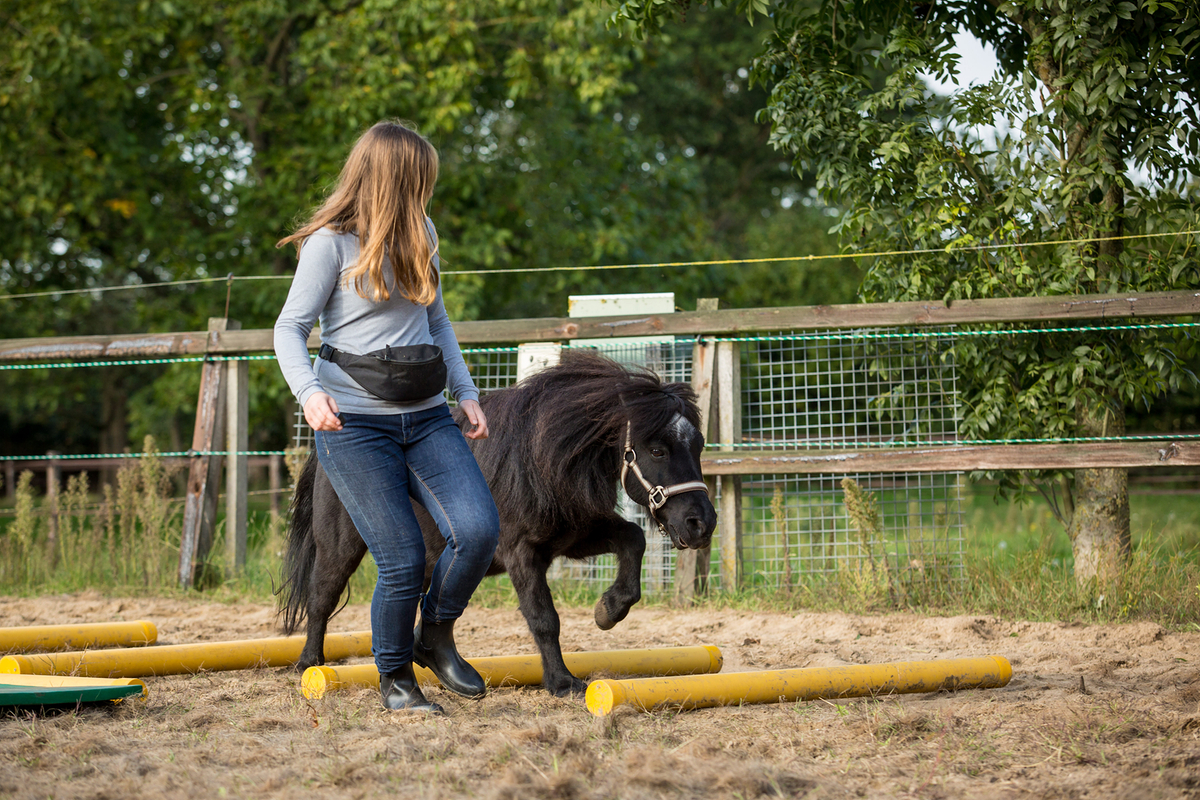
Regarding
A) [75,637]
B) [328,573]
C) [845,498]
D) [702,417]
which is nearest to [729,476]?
[702,417]

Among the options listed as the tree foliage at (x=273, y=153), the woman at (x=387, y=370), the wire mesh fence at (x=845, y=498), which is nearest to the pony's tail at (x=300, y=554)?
the woman at (x=387, y=370)

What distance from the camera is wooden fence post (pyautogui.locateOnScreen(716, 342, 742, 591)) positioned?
5.65 metres

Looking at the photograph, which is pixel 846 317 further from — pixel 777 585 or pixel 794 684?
pixel 794 684

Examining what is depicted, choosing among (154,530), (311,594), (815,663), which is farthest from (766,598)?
(154,530)

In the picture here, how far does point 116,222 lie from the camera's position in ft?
40.4

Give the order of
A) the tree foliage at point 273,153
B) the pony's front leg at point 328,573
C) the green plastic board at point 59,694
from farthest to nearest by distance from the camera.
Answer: the tree foliage at point 273,153, the pony's front leg at point 328,573, the green plastic board at point 59,694

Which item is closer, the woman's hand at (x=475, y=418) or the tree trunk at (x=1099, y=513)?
the woman's hand at (x=475, y=418)

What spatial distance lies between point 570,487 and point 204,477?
3.84 metres

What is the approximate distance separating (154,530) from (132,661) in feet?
9.46

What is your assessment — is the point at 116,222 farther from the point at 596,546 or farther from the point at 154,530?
the point at 596,546

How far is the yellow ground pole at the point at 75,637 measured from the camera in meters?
4.16

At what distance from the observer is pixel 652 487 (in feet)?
11.1

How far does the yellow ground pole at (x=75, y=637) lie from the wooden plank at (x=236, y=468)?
1855 mm

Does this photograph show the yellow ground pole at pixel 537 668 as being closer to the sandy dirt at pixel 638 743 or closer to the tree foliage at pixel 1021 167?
the sandy dirt at pixel 638 743
